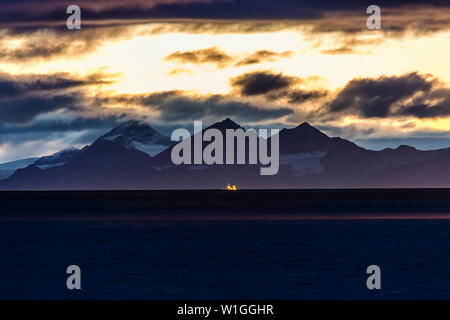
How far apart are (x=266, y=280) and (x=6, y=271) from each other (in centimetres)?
2128

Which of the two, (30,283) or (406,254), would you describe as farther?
(406,254)

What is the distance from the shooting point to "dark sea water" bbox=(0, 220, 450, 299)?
5175cm

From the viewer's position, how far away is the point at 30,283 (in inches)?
2191

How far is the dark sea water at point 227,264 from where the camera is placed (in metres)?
51.8

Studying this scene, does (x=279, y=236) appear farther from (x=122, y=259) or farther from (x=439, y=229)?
(x=122, y=259)

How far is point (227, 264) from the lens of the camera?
68250mm

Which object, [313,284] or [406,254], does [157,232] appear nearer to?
[406,254]

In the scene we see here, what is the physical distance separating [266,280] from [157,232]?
56.9m

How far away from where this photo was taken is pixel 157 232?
11244 centimetres
